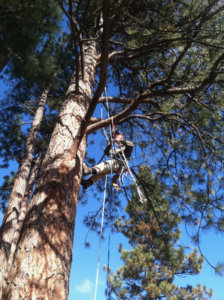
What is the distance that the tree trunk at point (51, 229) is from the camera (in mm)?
1304

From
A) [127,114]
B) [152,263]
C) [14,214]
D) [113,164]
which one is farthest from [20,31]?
[152,263]

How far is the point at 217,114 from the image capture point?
3.20 meters

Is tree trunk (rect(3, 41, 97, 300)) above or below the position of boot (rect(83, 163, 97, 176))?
below

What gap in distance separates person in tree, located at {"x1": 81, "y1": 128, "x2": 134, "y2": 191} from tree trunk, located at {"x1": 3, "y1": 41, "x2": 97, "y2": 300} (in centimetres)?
87

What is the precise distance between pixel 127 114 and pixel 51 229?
1359mm

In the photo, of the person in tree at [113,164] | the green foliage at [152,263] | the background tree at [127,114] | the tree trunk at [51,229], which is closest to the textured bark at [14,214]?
the background tree at [127,114]

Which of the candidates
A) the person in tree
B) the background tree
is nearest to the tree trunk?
the background tree

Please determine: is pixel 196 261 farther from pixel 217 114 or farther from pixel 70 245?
pixel 70 245

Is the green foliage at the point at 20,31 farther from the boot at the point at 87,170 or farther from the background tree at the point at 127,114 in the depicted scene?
the boot at the point at 87,170

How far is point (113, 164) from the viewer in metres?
3.46

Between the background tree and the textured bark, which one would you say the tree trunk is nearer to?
the background tree

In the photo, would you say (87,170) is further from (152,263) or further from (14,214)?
(152,263)

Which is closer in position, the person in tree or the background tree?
the background tree

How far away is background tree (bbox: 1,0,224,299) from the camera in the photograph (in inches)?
56.7
